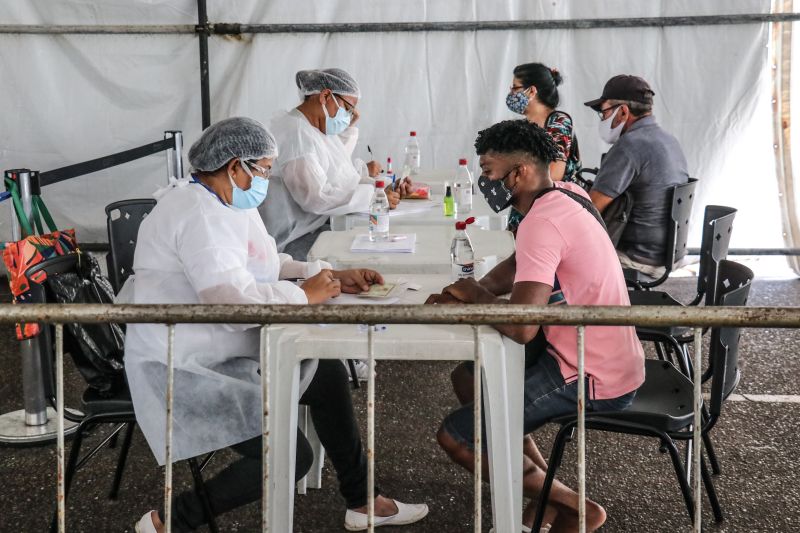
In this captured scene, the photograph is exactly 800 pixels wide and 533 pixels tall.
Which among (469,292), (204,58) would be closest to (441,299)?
(469,292)

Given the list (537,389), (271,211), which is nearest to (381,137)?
(271,211)

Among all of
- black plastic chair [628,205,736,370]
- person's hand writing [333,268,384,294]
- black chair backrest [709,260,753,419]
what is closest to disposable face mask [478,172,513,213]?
black plastic chair [628,205,736,370]

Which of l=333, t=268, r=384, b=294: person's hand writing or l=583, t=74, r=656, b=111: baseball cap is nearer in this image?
l=333, t=268, r=384, b=294: person's hand writing

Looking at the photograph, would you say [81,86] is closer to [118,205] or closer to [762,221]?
[118,205]

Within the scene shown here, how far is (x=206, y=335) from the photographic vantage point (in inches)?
96.4

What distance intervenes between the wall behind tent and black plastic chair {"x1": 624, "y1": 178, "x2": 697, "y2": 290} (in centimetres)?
217

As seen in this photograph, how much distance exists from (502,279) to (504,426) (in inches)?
29.6

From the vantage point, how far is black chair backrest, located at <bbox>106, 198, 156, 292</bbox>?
3215mm

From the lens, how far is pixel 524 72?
188 inches

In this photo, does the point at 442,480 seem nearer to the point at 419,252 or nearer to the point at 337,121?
the point at 419,252

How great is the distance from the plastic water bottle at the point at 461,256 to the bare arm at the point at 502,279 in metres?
0.09

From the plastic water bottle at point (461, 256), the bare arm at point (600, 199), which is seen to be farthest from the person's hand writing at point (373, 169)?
the plastic water bottle at point (461, 256)

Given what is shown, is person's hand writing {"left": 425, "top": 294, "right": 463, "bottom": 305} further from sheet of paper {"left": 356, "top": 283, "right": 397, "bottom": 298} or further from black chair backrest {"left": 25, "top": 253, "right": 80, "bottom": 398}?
black chair backrest {"left": 25, "top": 253, "right": 80, "bottom": 398}

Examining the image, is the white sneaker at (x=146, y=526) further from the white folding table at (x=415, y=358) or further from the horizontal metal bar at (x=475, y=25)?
the horizontal metal bar at (x=475, y=25)
